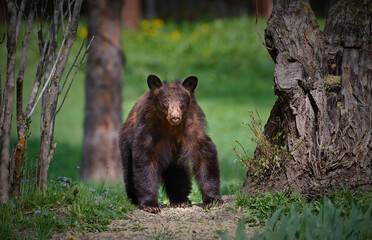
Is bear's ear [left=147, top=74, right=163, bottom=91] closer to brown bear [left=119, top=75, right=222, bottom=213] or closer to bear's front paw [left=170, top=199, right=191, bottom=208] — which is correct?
brown bear [left=119, top=75, right=222, bottom=213]

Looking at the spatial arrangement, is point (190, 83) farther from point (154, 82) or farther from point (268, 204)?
point (268, 204)

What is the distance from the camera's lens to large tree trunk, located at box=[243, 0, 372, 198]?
5074mm

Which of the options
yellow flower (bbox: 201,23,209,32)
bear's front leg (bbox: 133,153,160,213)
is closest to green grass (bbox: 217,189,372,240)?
bear's front leg (bbox: 133,153,160,213)

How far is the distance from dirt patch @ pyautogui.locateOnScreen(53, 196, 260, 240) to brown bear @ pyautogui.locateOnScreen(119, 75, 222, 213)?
0.21 metres

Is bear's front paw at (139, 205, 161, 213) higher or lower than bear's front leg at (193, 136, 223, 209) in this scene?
lower

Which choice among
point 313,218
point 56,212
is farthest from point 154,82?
point 313,218

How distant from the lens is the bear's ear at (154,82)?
5.77m

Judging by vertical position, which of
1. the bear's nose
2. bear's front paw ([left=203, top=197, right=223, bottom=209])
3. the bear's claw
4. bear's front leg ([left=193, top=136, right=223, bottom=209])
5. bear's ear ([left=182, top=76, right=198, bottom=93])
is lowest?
the bear's claw

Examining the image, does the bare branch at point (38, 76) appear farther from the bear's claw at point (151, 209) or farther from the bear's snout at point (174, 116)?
the bear's claw at point (151, 209)

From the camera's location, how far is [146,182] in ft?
18.7

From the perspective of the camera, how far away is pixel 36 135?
14.1 m

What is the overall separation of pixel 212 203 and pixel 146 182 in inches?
31.7

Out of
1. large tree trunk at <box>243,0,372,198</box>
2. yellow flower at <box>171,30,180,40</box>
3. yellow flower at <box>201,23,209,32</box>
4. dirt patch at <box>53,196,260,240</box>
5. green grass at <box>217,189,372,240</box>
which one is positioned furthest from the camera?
yellow flower at <box>201,23,209,32</box>

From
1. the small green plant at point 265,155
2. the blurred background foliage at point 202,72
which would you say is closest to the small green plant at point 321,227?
the small green plant at point 265,155
